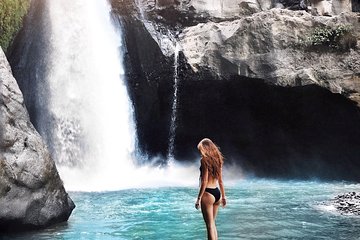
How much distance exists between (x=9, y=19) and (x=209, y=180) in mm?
11902

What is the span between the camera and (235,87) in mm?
19781

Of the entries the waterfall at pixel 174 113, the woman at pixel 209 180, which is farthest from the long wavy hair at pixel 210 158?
the waterfall at pixel 174 113

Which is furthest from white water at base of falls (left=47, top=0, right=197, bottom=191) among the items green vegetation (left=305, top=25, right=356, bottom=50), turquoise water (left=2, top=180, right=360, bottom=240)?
green vegetation (left=305, top=25, right=356, bottom=50)

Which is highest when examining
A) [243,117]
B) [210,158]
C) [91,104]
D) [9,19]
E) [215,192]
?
[9,19]

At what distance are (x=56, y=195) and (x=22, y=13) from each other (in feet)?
32.3

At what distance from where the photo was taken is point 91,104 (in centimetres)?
2047

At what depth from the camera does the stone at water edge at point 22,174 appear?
8.23 m

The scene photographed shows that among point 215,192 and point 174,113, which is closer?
point 215,192

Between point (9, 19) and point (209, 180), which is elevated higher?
point (9, 19)

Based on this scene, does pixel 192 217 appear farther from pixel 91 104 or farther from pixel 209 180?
pixel 91 104

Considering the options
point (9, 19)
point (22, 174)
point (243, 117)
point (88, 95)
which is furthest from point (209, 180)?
point (88, 95)

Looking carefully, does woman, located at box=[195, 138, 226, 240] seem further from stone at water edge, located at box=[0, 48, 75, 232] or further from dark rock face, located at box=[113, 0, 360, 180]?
dark rock face, located at box=[113, 0, 360, 180]

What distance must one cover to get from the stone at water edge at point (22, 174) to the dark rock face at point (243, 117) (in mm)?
11549

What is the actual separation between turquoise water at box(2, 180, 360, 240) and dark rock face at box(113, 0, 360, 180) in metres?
4.48
